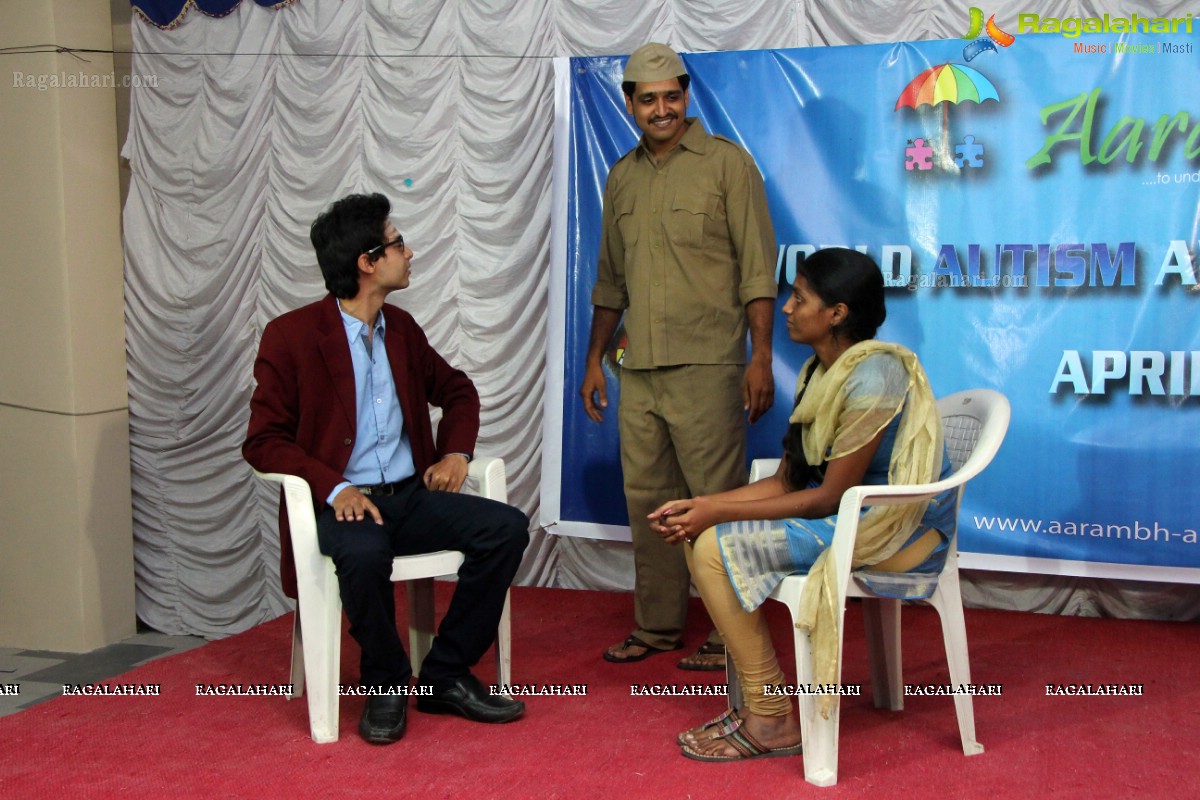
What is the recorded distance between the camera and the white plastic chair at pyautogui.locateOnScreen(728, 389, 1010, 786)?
272cm

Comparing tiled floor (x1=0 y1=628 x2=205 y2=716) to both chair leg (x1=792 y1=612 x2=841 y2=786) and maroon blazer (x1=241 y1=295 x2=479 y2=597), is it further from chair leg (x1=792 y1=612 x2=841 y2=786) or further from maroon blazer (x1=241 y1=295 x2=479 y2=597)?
chair leg (x1=792 y1=612 x2=841 y2=786)

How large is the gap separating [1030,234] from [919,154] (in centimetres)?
45

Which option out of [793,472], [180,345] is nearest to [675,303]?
[793,472]

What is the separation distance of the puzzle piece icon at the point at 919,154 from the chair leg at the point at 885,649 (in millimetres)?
1644

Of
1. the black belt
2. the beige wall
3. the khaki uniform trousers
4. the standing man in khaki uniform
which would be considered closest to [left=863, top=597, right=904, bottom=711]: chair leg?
the standing man in khaki uniform

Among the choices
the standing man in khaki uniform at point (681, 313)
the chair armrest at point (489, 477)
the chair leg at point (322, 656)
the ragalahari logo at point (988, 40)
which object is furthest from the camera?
the ragalahari logo at point (988, 40)

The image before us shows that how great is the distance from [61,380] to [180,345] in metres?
0.55

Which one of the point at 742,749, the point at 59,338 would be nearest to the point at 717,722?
the point at 742,749

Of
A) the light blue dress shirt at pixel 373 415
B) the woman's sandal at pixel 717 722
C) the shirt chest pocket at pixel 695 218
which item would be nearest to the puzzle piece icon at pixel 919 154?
the shirt chest pocket at pixel 695 218

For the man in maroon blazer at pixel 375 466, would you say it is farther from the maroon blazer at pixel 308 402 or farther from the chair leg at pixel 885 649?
the chair leg at pixel 885 649

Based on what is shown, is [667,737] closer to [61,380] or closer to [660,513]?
[660,513]

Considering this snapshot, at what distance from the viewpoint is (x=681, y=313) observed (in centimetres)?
371

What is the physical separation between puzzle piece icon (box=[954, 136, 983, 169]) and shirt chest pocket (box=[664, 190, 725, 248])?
96 cm

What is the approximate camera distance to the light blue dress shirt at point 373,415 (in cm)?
339
